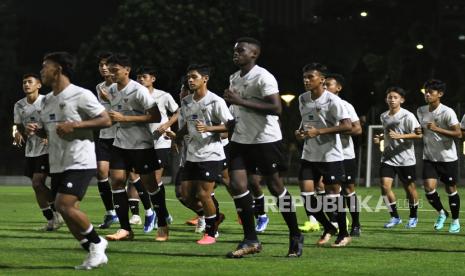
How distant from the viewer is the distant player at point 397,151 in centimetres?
1856

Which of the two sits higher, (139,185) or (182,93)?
(182,93)

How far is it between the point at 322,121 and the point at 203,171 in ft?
5.62

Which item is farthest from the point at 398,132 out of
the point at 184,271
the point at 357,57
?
the point at 357,57

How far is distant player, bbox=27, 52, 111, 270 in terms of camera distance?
10.9m

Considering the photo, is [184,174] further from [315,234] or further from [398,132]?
[398,132]

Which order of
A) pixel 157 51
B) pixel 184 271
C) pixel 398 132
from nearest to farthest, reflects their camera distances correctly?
pixel 184 271, pixel 398 132, pixel 157 51

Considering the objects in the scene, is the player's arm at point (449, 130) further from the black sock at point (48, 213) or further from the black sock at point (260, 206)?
the black sock at point (48, 213)

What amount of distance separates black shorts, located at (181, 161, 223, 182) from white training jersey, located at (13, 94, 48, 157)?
10.3 feet

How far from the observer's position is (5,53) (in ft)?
218

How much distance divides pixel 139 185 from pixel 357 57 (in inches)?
2091

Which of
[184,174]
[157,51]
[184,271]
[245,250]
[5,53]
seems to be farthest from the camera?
[5,53]

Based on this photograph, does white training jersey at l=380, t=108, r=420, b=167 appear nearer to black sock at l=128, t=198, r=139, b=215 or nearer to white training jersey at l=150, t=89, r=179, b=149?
white training jersey at l=150, t=89, r=179, b=149

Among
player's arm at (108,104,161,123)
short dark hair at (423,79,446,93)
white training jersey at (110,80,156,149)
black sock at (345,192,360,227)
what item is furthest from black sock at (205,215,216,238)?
short dark hair at (423,79,446,93)

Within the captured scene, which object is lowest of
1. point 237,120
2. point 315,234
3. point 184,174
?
point 315,234
